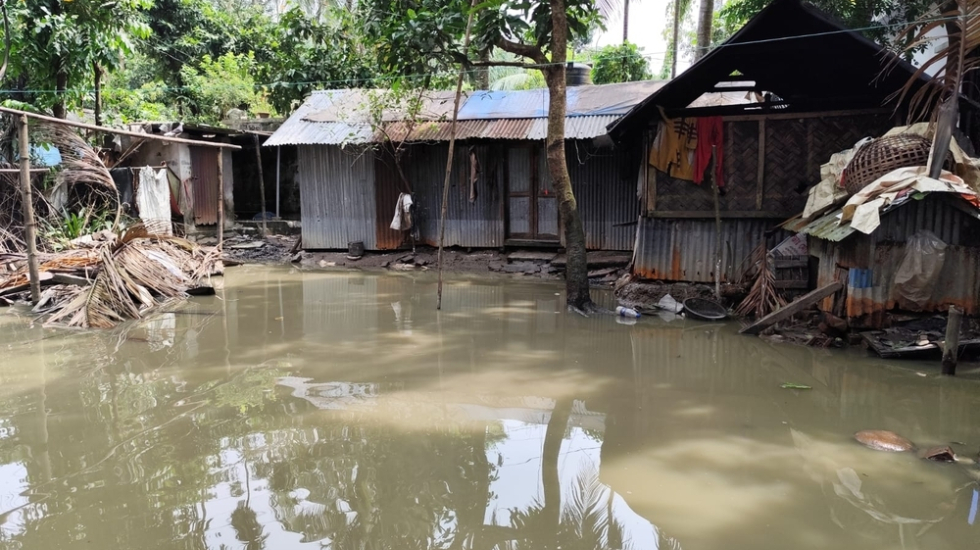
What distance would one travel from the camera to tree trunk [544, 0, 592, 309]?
8742mm

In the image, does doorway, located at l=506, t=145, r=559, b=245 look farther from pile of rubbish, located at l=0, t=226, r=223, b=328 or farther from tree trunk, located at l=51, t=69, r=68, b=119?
tree trunk, located at l=51, t=69, r=68, b=119

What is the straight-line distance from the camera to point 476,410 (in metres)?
5.39

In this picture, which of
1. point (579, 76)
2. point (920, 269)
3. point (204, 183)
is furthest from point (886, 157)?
point (204, 183)

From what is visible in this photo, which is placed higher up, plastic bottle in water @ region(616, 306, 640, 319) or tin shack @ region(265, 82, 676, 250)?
tin shack @ region(265, 82, 676, 250)

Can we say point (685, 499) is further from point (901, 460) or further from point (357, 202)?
point (357, 202)

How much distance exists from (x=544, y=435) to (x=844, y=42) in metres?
6.70

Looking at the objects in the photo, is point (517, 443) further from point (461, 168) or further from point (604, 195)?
point (461, 168)

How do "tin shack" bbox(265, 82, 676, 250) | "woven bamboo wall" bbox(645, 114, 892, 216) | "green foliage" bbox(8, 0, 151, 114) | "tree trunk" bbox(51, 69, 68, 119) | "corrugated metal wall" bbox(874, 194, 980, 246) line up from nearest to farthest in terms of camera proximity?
"corrugated metal wall" bbox(874, 194, 980, 246) → "woven bamboo wall" bbox(645, 114, 892, 216) → "green foliage" bbox(8, 0, 151, 114) → "tin shack" bbox(265, 82, 676, 250) → "tree trunk" bbox(51, 69, 68, 119)

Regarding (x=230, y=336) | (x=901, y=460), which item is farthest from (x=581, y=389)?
(x=230, y=336)

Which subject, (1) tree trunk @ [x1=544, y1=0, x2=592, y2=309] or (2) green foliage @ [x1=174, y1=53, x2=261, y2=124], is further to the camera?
(2) green foliage @ [x1=174, y1=53, x2=261, y2=124]

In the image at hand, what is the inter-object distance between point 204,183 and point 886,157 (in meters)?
15.5

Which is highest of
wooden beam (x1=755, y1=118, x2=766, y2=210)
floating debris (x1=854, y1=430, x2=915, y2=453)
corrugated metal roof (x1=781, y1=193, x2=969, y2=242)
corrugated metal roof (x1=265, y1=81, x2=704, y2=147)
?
corrugated metal roof (x1=265, y1=81, x2=704, y2=147)

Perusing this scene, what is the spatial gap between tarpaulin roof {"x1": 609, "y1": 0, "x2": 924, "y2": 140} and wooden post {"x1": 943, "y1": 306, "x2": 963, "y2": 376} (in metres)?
2.99

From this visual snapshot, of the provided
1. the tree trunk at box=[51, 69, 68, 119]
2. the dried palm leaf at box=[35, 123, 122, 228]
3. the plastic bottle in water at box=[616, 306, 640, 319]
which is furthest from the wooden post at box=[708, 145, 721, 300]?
the tree trunk at box=[51, 69, 68, 119]
